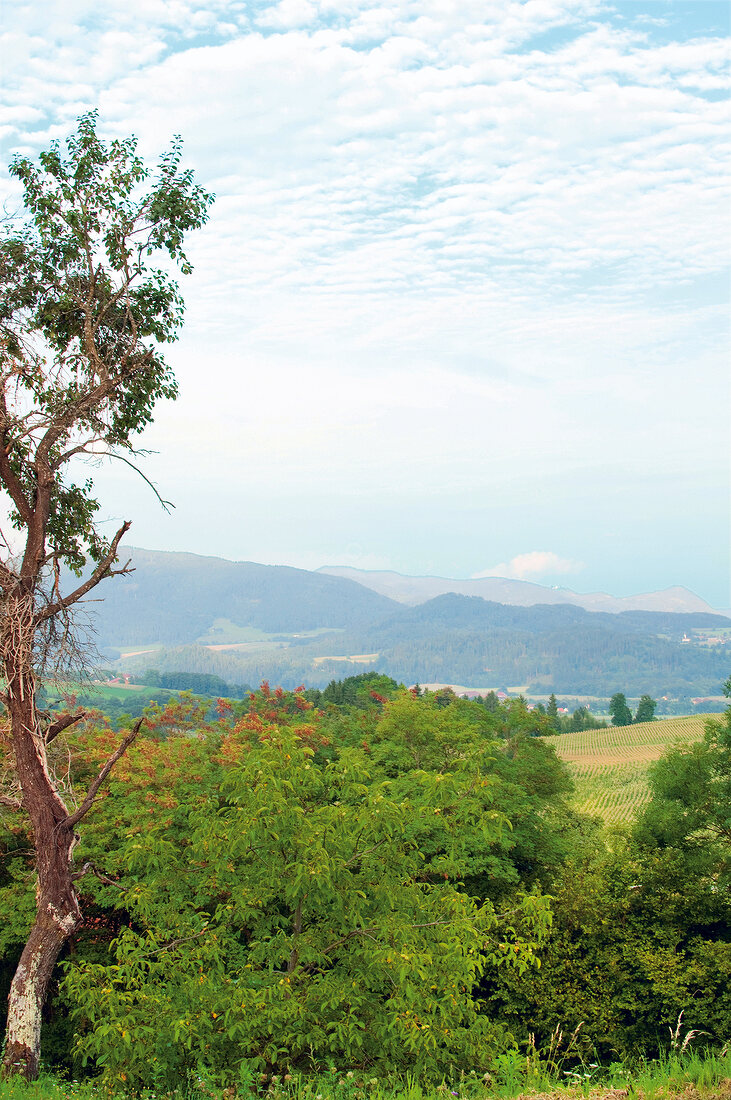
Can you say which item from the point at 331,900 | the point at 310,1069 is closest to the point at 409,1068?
the point at 310,1069

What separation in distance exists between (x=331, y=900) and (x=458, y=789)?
184cm

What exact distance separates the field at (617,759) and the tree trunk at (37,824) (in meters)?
49.0

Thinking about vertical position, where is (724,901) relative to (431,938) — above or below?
below

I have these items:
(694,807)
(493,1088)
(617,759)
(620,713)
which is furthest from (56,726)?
(620,713)

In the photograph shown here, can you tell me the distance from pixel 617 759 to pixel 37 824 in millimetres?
95088

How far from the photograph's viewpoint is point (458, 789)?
877 centimetres

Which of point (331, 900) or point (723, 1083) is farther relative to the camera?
point (331, 900)

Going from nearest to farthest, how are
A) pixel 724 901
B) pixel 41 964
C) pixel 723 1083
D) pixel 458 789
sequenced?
pixel 723 1083 < pixel 458 789 < pixel 41 964 < pixel 724 901

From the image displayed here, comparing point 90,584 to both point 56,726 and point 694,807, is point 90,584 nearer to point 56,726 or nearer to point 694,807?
point 56,726

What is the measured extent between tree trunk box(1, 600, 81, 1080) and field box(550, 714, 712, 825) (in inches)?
1931

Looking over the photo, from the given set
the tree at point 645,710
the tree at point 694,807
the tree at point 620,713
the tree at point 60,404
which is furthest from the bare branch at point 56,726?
the tree at point 645,710

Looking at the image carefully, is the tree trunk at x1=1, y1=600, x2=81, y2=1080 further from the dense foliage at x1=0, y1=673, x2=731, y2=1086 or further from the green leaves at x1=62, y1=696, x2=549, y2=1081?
the green leaves at x1=62, y1=696, x2=549, y2=1081

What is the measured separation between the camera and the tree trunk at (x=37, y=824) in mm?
10977

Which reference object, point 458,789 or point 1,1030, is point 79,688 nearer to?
point 458,789
